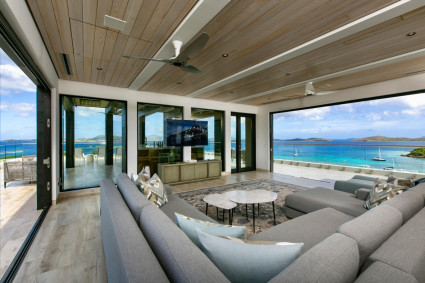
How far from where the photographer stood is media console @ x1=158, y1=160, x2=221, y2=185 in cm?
516

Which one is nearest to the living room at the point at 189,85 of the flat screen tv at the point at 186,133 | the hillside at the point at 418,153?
the flat screen tv at the point at 186,133

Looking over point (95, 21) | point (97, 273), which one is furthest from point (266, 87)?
point (97, 273)

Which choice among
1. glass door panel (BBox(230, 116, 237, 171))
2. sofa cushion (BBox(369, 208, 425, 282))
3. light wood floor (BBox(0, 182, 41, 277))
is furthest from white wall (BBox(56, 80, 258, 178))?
sofa cushion (BBox(369, 208, 425, 282))

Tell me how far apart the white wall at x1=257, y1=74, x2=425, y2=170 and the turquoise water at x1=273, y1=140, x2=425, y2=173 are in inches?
20.6

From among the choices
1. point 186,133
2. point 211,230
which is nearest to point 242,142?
point 186,133

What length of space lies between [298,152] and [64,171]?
8.79 meters

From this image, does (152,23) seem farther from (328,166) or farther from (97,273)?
(328,166)

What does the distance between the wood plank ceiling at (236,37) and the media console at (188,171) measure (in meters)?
2.35

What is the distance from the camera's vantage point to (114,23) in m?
2.17

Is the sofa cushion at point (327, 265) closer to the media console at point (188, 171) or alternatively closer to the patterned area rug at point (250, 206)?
the patterned area rug at point (250, 206)

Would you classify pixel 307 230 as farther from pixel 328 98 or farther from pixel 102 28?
pixel 328 98

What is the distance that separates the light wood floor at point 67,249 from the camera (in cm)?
178

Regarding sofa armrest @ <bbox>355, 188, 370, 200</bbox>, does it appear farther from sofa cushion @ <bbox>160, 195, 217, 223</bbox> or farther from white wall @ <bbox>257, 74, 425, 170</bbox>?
white wall @ <bbox>257, 74, 425, 170</bbox>

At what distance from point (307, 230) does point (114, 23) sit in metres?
2.93
